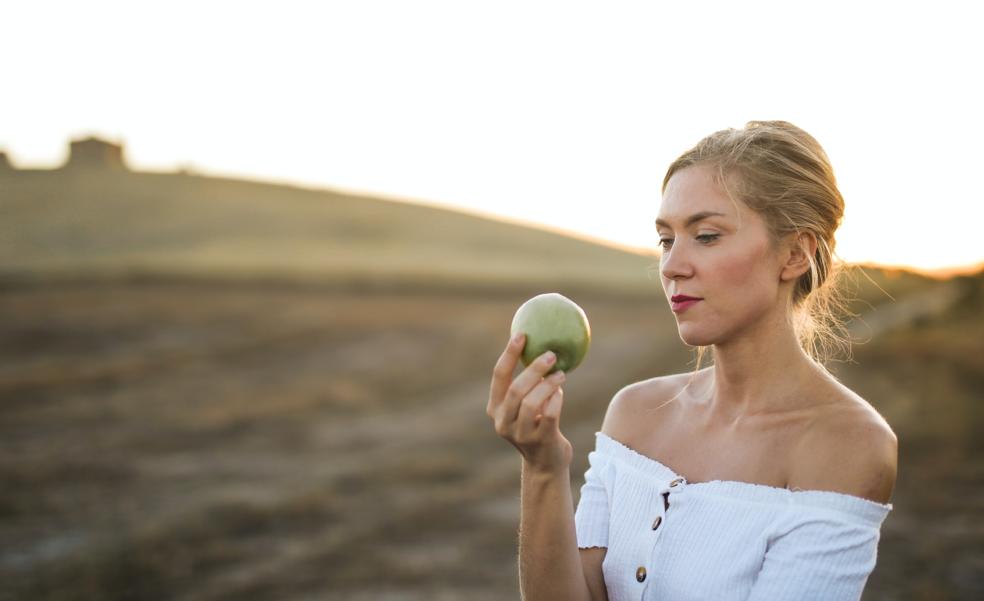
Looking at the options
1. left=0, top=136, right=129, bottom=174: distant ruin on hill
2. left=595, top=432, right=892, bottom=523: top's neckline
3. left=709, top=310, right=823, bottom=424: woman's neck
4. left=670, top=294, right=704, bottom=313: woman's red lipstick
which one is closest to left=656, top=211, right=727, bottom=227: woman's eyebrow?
left=670, top=294, right=704, bottom=313: woman's red lipstick

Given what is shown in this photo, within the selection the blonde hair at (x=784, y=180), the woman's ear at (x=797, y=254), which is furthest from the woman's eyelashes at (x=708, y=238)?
the woman's ear at (x=797, y=254)

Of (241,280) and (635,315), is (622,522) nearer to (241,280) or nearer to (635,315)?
(635,315)

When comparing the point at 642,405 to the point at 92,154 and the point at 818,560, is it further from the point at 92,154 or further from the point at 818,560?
the point at 92,154

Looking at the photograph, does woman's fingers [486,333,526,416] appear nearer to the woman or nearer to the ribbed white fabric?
the woman

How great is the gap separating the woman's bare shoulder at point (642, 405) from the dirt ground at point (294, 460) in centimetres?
453

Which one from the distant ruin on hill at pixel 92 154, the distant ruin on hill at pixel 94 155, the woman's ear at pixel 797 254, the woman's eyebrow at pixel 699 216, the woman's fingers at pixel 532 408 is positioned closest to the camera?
the woman's fingers at pixel 532 408

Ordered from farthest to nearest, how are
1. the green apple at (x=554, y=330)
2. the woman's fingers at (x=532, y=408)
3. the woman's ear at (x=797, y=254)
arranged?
the green apple at (x=554, y=330), the woman's ear at (x=797, y=254), the woman's fingers at (x=532, y=408)

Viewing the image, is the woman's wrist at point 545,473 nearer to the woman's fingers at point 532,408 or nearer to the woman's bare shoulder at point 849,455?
the woman's fingers at point 532,408

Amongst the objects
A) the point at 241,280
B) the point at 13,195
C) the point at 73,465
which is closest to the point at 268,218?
the point at 13,195

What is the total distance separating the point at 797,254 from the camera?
9.78 ft

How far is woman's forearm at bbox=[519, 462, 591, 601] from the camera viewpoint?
274 cm

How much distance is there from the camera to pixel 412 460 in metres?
11.6

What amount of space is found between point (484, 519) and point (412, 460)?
8.27 feet

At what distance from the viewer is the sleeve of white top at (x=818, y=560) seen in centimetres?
247
